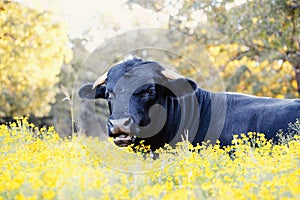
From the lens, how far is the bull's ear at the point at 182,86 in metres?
6.90

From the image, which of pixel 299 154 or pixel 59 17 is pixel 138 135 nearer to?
pixel 299 154

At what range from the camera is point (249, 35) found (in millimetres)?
16953

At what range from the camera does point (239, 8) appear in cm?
1688

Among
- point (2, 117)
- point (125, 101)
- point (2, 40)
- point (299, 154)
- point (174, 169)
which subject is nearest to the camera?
point (299, 154)

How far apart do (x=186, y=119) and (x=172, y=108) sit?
295 millimetres

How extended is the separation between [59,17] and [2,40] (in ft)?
10.3

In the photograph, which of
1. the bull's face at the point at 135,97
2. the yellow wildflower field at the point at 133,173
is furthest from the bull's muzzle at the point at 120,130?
the yellow wildflower field at the point at 133,173

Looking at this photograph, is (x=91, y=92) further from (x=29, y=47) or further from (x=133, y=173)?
(x=29, y=47)

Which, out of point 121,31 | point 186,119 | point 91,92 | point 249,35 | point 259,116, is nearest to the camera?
point 259,116

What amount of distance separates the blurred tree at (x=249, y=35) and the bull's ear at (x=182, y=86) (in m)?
8.98

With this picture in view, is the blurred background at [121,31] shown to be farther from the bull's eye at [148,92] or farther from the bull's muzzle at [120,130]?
the bull's muzzle at [120,130]

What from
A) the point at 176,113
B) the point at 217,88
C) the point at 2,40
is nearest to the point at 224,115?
the point at 176,113

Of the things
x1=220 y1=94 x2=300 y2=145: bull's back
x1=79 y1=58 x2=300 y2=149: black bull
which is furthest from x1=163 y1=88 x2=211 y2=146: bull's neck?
x1=220 y1=94 x2=300 y2=145: bull's back

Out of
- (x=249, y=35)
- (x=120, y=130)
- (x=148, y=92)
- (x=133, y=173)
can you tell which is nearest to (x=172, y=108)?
(x=148, y=92)
